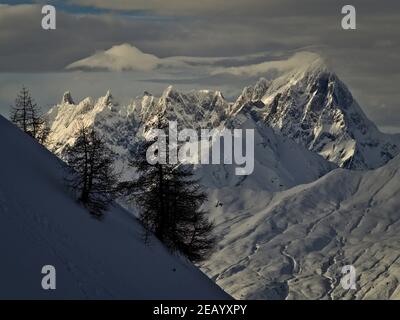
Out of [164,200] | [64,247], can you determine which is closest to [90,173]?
[64,247]

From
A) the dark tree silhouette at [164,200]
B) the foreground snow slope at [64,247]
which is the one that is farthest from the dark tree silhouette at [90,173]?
the dark tree silhouette at [164,200]

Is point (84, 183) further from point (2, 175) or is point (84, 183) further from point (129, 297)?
point (129, 297)

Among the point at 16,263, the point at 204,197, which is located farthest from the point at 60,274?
the point at 204,197

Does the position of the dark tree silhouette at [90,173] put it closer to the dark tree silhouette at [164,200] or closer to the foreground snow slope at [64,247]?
the foreground snow slope at [64,247]

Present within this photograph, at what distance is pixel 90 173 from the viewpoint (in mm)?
48250

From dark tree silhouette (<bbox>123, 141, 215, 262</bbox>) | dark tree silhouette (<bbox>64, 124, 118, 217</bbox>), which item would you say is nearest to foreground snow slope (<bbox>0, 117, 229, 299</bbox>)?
dark tree silhouette (<bbox>64, 124, 118, 217</bbox>)

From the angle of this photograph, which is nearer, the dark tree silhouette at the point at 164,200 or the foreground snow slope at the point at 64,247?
the foreground snow slope at the point at 64,247

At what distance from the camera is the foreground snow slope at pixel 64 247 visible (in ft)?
119

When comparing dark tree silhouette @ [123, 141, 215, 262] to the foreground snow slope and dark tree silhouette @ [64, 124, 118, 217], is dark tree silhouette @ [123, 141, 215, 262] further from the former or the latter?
dark tree silhouette @ [64, 124, 118, 217]

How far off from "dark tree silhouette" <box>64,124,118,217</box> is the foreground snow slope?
0.96 meters

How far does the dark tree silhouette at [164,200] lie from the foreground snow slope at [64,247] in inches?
59.5

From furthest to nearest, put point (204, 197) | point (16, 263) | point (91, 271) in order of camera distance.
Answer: point (204, 197), point (91, 271), point (16, 263)
